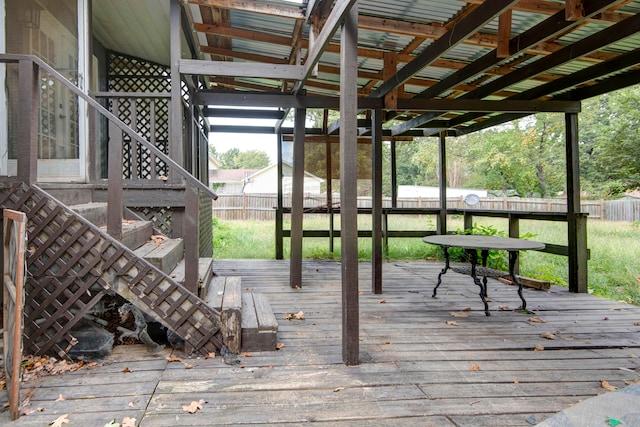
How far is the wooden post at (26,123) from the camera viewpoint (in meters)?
2.77

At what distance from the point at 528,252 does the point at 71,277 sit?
863cm

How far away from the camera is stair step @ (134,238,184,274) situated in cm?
305

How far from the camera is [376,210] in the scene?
16.4 ft

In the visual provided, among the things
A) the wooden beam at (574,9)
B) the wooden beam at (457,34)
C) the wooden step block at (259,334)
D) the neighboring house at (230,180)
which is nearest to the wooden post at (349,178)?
the wooden step block at (259,334)

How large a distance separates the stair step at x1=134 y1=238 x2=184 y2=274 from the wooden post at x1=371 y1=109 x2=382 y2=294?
216 cm

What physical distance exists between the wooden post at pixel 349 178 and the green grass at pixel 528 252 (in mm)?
4143

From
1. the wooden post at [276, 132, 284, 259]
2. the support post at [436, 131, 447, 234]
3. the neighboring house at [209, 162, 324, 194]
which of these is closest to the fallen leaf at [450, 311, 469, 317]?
the wooden post at [276, 132, 284, 259]

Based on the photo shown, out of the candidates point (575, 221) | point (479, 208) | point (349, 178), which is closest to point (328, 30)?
point (349, 178)

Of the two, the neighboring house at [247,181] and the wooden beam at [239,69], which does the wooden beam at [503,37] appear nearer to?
the wooden beam at [239,69]

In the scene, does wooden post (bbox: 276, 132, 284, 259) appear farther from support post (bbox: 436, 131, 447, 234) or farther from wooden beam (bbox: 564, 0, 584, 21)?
wooden beam (bbox: 564, 0, 584, 21)

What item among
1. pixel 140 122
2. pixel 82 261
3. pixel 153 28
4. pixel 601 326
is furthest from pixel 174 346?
pixel 140 122

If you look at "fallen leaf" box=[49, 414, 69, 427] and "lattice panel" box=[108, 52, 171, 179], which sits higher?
"lattice panel" box=[108, 52, 171, 179]

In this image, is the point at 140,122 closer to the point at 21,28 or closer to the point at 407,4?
the point at 21,28

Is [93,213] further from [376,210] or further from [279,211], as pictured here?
[279,211]
